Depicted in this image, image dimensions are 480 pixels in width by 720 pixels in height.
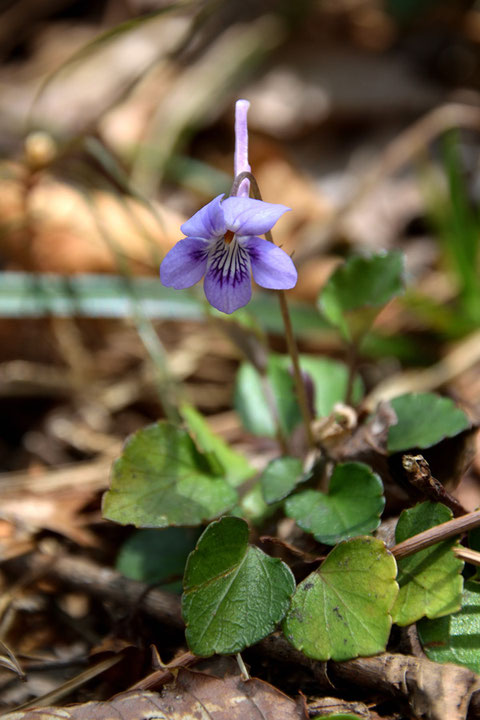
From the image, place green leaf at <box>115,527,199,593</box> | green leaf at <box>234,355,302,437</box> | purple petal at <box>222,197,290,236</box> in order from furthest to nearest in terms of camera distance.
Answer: green leaf at <box>234,355,302,437</box> → green leaf at <box>115,527,199,593</box> → purple petal at <box>222,197,290,236</box>

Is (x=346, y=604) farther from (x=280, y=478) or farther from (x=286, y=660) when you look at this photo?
(x=280, y=478)

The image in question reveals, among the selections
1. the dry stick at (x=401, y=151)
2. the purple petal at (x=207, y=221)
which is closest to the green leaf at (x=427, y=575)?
the purple petal at (x=207, y=221)

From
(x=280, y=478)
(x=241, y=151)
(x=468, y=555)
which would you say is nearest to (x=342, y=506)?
(x=280, y=478)

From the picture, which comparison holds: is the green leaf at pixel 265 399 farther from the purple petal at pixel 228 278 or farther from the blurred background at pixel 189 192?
the purple petal at pixel 228 278

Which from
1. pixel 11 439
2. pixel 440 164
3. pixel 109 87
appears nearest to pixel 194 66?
pixel 109 87

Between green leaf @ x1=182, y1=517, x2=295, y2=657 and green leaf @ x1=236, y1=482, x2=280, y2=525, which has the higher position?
green leaf @ x1=182, y1=517, x2=295, y2=657

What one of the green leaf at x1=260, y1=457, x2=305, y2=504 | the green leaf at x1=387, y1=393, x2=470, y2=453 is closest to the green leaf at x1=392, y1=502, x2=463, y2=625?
the green leaf at x1=387, y1=393, x2=470, y2=453

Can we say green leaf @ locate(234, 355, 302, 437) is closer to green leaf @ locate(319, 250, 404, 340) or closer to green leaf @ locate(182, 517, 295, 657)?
green leaf @ locate(319, 250, 404, 340)
